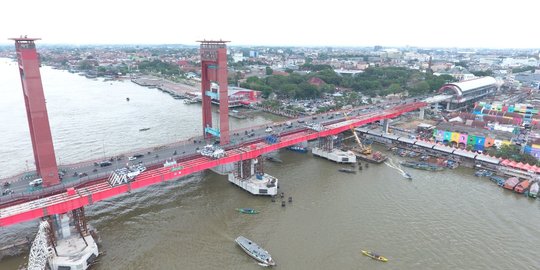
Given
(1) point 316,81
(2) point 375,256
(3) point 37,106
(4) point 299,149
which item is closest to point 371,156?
(4) point 299,149

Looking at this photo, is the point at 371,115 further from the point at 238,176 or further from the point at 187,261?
the point at 187,261

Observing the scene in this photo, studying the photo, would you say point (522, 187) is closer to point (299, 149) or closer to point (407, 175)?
point (407, 175)

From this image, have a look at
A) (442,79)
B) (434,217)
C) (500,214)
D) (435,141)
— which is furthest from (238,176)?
(442,79)

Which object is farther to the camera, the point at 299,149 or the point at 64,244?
the point at 299,149

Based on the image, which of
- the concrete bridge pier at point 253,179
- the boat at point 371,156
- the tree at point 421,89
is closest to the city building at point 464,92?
the tree at point 421,89

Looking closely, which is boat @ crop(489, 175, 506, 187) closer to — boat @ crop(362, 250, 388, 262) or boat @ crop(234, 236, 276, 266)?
boat @ crop(362, 250, 388, 262)

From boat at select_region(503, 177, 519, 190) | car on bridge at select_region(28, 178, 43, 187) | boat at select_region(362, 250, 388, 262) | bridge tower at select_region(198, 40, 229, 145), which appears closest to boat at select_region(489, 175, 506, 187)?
boat at select_region(503, 177, 519, 190)

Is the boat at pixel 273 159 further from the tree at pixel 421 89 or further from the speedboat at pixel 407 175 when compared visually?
the tree at pixel 421 89
